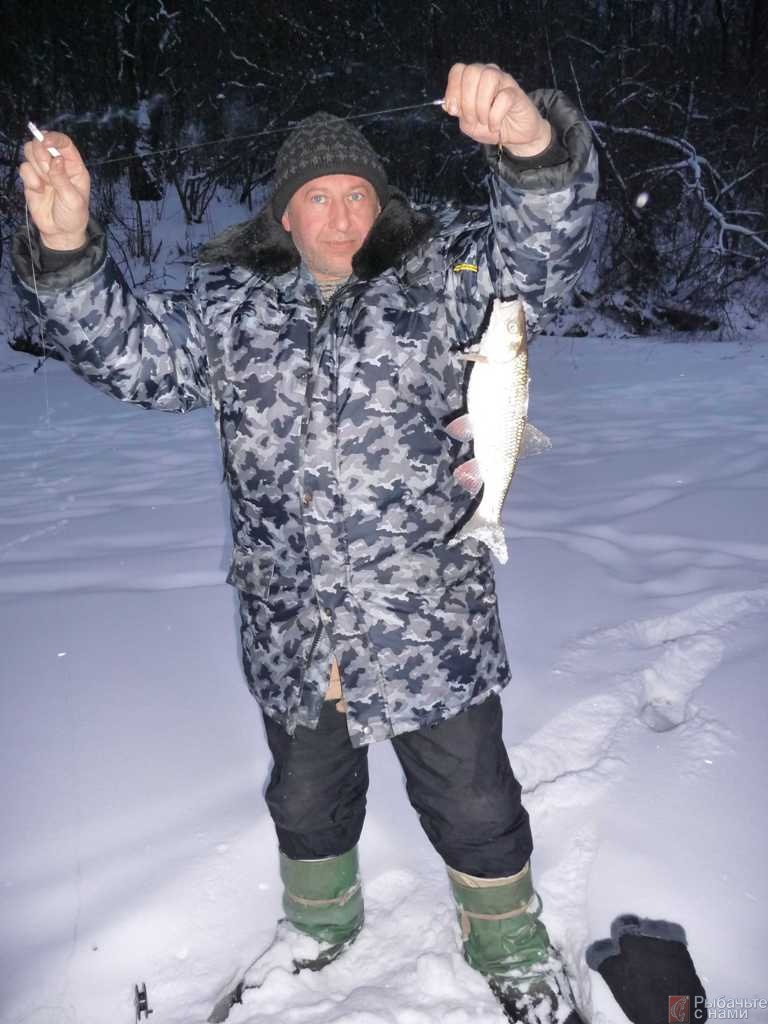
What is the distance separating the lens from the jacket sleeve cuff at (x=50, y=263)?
5.74 feet

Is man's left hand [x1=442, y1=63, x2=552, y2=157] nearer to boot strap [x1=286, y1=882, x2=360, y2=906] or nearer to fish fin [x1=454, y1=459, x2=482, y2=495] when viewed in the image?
fish fin [x1=454, y1=459, x2=482, y2=495]

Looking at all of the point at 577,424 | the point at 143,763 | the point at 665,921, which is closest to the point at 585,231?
the point at 665,921

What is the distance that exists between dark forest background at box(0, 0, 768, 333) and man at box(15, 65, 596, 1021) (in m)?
11.4

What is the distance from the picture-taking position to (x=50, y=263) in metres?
1.75

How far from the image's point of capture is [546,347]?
11.5m

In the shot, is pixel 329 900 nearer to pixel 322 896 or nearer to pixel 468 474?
pixel 322 896

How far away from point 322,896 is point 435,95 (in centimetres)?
1557

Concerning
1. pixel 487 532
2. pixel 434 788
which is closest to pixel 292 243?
pixel 487 532

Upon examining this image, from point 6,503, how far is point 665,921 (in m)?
4.70

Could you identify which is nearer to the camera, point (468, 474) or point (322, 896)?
point (468, 474)

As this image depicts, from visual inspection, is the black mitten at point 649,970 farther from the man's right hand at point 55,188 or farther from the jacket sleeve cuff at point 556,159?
the man's right hand at point 55,188

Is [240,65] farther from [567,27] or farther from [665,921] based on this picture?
[665,921]

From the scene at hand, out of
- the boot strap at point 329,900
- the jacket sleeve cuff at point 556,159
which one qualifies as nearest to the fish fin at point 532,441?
the jacket sleeve cuff at point 556,159

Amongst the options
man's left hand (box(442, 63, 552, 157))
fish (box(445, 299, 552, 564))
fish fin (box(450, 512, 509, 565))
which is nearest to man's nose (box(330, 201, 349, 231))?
man's left hand (box(442, 63, 552, 157))
